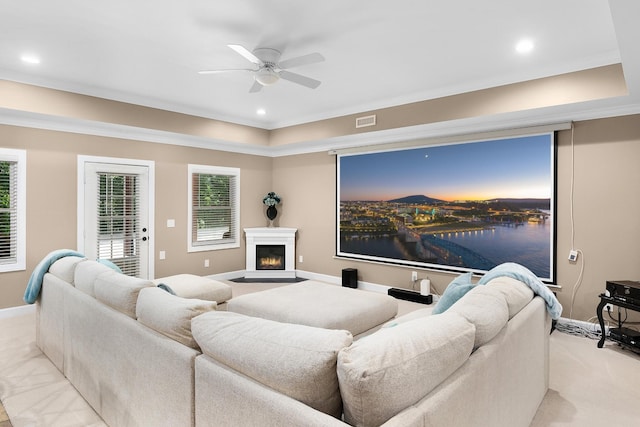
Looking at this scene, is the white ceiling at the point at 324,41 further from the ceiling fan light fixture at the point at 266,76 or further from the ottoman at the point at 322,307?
the ottoman at the point at 322,307

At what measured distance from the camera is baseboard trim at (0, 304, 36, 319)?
4.35m

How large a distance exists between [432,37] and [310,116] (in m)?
3.04

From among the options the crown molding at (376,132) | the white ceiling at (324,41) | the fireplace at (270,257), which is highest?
the white ceiling at (324,41)

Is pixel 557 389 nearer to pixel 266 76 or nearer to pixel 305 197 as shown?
pixel 266 76

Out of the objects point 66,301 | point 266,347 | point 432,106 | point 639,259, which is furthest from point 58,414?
point 639,259

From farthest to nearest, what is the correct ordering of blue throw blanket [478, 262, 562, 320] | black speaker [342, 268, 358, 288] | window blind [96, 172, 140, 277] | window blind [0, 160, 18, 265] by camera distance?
1. black speaker [342, 268, 358, 288]
2. window blind [96, 172, 140, 277]
3. window blind [0, 160, 18, 265]
4. blue throw blanket [478, 262, 562, 320]

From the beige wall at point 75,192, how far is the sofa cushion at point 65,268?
1877mm

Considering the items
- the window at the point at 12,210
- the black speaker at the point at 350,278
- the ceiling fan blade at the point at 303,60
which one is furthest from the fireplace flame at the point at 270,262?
the ceiling fan blade at the point at 303,60

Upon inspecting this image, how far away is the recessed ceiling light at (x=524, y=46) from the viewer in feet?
10.6

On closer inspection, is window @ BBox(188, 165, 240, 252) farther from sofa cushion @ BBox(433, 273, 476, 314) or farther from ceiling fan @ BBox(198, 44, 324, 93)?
sofa cushion @ BBox(433, 273, 476, 314)

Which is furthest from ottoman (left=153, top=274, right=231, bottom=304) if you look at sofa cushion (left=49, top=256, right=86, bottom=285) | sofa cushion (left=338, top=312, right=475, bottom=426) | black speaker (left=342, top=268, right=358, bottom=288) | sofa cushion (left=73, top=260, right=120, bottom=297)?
sofa cushion (left=338, top=312, right=475, bottom=426)

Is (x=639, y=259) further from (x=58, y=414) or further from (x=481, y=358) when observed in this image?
(x=58, y=414)

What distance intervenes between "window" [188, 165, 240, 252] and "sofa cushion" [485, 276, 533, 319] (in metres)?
4.97

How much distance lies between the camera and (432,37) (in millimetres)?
3197
